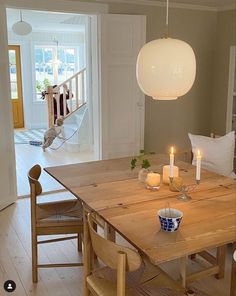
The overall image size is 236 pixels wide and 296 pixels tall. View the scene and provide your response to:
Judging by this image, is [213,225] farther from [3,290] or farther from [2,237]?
[2,237]

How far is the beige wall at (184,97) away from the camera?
16.0ft

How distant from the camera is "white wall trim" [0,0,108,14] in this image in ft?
12.9

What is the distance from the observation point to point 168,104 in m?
5.11

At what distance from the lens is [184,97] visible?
5203 millimetres

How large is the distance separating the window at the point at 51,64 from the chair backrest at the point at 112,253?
26.8 ft

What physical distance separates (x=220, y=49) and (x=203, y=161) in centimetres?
229

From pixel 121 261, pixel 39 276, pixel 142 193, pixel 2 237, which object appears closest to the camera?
pixel 121 261

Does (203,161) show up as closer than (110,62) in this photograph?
Yes

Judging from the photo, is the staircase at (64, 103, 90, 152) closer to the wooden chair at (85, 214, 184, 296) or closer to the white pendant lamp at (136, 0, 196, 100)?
the white pendant lamp at (136, 0, 196, 100)

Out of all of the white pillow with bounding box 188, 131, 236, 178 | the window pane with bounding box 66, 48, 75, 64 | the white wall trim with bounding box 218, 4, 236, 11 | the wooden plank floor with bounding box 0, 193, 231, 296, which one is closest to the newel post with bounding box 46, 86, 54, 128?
the window pane with bounding box 66, 48, 75, 64

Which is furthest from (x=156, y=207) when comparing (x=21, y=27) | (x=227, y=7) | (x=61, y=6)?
(x=21, y=27)

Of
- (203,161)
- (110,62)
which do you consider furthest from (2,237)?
(110,62)

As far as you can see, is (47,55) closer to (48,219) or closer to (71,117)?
(71,117)

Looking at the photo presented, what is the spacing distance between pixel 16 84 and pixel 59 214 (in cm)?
716
